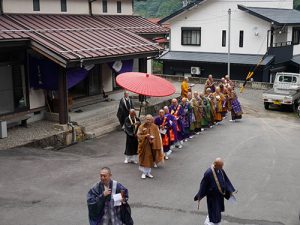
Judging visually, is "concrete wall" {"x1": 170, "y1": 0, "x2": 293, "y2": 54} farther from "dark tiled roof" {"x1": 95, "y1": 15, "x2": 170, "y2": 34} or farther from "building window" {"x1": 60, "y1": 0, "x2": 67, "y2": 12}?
"building window" {"x1": 60, "y1": 0, "x2": 67, "y2": 12}

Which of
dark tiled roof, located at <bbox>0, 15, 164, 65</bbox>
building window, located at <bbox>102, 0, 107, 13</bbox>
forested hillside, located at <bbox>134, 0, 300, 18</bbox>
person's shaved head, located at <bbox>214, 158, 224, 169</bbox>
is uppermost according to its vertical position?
forested hillside, located at <bbox>134, 0, 300, 18</bbox>

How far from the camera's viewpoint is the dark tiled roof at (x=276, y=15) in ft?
105

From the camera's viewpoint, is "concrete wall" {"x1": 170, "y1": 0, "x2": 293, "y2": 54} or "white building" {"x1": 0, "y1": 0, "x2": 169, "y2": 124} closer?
"white building" {"x1": 0, "y1": 0, "x2": 169, "y2": 124}

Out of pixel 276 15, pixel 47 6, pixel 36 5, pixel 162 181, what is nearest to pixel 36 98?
pixel 36 5

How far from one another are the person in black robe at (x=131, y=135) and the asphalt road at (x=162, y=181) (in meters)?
0.37

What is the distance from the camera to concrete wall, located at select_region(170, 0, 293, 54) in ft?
109

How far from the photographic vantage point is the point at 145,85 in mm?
12758

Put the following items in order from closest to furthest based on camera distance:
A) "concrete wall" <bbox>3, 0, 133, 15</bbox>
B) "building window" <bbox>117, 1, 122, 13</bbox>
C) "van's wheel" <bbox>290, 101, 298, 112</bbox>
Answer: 1. "concrete wall" <bbox>3, 0, 133, 15</bbox>
2. "building window" <bbox>117, 1, 122, 13</bbox>
3. "van's wheel" <bbox>290, 101, 298, 112</bbox>

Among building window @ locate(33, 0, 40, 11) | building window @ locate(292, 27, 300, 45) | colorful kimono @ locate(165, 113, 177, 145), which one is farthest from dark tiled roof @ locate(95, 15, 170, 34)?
building window @ locate(292, 27, 300, 45)

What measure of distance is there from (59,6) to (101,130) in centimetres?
633

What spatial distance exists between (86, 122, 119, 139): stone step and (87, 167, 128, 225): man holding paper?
9.58 meters

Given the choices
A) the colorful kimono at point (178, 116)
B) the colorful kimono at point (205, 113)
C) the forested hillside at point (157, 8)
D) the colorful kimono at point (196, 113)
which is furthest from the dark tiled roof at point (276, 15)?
the forested hillside at point (157, 8)

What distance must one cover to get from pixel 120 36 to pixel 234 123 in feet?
22.2

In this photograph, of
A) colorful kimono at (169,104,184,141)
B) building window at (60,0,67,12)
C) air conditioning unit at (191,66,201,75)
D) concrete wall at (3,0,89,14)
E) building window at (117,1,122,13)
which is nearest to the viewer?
colorful kimono at (169,104,184,141)
